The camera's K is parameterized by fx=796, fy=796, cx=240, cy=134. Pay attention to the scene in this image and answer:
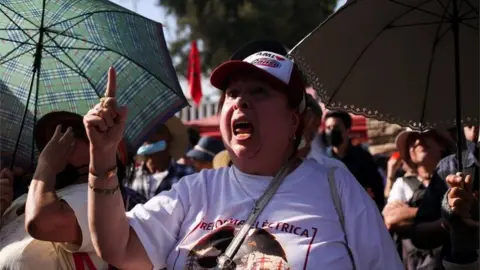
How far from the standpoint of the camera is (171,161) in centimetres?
688

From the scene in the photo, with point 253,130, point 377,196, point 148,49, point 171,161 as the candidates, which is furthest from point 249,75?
point 171,161

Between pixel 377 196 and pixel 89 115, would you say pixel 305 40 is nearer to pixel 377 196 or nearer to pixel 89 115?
pixel 89 115

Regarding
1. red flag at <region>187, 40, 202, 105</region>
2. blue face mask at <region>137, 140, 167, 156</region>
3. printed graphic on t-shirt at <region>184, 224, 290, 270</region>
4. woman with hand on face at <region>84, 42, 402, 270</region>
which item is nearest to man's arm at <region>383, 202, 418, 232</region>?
woman with hand on face at <region>84, 42, 402, 270</region>

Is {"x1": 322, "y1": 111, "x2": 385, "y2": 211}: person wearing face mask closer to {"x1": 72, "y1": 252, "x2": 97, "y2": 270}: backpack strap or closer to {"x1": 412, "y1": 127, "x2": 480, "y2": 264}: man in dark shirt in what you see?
{"x1": 412, "y1": 127, "x2": 480, "y2": 264}: man in dark shirt

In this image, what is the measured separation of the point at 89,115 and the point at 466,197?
5.24 feet

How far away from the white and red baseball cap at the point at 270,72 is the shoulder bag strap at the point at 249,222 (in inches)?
11.2

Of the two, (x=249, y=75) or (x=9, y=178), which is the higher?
(x=249, y=75)

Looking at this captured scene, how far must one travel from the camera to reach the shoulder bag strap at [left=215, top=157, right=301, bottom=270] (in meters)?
2.55

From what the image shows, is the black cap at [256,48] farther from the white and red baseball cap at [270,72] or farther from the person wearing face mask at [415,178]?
the person wearing face mask at [415,178]

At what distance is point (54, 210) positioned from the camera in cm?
281

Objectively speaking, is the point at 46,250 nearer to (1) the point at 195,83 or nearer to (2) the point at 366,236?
(2) the point at 366,236

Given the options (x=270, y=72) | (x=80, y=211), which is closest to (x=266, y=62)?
(x=270, y=72)

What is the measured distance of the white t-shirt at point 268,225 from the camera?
2551 mm

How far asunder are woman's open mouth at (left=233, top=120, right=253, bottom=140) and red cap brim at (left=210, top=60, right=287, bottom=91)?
174 mm
